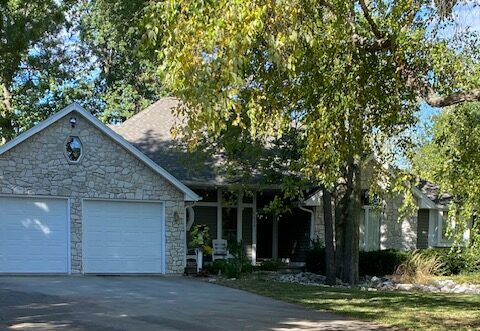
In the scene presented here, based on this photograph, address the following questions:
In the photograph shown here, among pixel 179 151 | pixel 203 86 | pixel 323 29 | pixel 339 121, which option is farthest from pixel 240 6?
pixel 179 151

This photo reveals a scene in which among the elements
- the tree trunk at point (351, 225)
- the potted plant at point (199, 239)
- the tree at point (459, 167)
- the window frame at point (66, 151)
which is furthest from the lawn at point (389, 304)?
the window frame at point (66, 151)

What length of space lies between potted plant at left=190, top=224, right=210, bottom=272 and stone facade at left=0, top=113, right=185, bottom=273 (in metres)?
0.53

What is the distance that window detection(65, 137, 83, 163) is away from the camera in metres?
16.3

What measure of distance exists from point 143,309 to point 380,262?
10.8m

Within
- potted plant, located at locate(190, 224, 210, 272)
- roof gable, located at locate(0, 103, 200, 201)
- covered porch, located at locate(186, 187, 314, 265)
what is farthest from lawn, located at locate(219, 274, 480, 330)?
covered porch, located at locate(186, 187, 314, 265)

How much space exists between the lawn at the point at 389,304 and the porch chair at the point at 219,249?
361cm

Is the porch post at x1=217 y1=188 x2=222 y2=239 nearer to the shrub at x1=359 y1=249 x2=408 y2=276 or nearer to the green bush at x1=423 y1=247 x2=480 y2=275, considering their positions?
the shrub at x1=359 y1=249 x2=408 y2=276

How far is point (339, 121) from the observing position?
849cm

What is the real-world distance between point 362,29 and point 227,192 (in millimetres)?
12041

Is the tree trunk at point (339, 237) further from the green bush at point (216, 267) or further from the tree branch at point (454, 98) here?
the tree branch at point (454, 98)

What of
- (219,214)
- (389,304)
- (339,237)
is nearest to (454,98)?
(389,304)

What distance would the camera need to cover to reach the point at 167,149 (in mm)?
20656

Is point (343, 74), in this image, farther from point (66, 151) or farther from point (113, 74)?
point (113, 74)

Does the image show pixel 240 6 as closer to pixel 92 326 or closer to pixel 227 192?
pixel 92 326
